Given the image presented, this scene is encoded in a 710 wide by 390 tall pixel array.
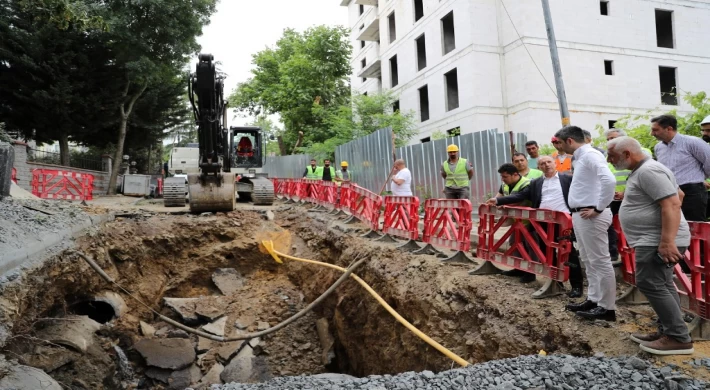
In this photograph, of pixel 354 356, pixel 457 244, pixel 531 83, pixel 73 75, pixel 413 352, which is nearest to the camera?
pixel 413 352

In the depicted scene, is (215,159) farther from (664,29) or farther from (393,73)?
(664,29)

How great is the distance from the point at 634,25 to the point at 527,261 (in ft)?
57.7

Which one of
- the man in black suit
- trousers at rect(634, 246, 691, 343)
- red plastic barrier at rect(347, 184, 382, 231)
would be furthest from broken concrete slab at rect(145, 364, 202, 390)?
trousers at rect(634, 246, 691, 343)

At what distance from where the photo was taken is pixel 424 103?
21.8 m

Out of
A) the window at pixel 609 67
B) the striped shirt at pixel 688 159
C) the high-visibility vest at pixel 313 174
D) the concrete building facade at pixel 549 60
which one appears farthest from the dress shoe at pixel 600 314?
the window at pixel 609 67

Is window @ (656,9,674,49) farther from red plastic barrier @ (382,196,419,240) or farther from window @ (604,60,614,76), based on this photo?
red plastic barrier @ (382,196,419,240)

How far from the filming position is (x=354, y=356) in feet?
24.3

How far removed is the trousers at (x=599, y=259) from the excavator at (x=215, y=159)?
7036mm

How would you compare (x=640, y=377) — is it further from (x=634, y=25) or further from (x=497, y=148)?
(x=634, y=25)

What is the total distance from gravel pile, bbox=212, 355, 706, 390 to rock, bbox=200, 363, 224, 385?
14.1ft

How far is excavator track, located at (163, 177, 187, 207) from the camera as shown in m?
12.1

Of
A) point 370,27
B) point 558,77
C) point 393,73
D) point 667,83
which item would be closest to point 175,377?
point 558,77

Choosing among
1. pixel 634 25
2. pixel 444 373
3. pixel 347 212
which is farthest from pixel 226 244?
pixel 634 25

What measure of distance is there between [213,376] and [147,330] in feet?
5.25
